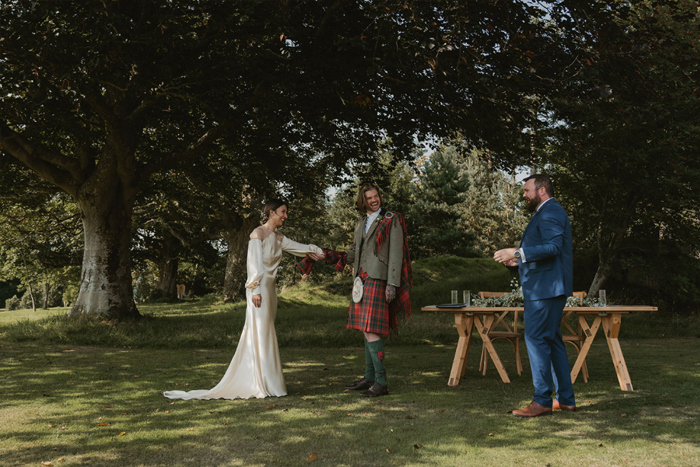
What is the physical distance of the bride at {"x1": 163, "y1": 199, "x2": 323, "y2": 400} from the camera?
6.20 m

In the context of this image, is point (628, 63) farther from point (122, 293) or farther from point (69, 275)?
point (69, 275)

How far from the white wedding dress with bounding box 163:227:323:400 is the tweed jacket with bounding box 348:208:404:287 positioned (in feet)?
3.56

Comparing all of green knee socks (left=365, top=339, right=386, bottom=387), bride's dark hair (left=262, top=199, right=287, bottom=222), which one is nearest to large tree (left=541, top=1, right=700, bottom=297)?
bride's dark hair (left=262, top=199, right=287, bottom=222)

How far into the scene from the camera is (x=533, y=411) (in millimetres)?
5121

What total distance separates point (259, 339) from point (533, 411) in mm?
3137

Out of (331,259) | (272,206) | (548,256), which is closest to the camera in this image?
(548,256)

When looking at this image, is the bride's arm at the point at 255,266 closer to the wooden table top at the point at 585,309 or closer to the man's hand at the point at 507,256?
the wooden table top at the point at 585,309

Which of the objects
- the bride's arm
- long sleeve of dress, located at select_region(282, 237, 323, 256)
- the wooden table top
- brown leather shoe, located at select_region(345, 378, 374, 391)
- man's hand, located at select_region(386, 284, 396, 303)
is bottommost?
brown leather shoe, located at select_region(345, 378, 374, 391)

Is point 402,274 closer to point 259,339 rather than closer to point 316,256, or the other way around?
point 316,256

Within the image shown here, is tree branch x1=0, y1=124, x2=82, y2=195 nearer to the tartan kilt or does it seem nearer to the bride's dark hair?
the bride's dark hair

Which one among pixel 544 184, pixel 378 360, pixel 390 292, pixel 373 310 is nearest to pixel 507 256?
pixel 544 184

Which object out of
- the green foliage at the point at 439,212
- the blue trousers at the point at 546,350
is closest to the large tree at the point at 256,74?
the blue trousers at the point at 546,350

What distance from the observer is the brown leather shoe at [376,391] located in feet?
20.2

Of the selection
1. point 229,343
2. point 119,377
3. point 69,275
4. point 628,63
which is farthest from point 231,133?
point 69,275
